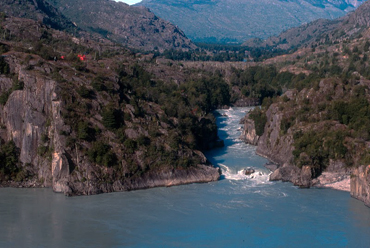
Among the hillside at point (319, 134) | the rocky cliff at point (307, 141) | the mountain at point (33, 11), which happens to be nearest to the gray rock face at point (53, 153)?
the rocky cliff at point (307, 141)

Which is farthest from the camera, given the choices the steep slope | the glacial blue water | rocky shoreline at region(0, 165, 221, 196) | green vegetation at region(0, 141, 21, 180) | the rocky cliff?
the rocky cliff

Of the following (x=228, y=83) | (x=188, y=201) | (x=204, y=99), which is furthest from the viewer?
(x=228, y=83)

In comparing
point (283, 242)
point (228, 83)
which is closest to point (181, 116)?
point (283, 242)

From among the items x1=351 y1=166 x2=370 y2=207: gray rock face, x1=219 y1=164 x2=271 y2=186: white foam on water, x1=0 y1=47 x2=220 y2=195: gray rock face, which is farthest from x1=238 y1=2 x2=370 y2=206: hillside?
x1=0 y1=47 x2=220 y2=195: gray rock face

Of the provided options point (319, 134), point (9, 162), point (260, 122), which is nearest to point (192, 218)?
point (319, 134)

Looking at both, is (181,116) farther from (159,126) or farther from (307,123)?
(307,123)

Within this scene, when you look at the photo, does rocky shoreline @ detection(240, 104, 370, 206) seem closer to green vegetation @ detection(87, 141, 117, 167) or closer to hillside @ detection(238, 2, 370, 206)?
hillside @ detection(238, 2, 370, 206)
